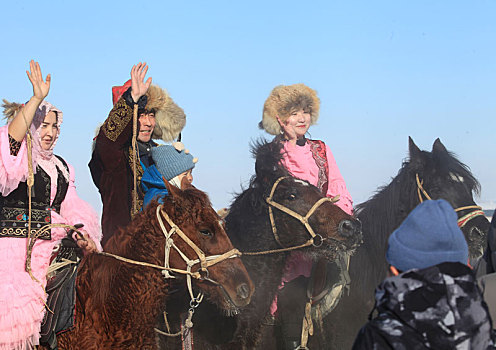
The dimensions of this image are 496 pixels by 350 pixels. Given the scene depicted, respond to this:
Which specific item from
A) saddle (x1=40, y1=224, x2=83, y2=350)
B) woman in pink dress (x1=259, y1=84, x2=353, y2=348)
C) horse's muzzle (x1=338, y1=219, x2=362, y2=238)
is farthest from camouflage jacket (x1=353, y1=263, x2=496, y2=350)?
woman in pink dress (x1=259, y1=84, x2=353, y2=348)

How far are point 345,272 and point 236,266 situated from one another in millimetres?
2145

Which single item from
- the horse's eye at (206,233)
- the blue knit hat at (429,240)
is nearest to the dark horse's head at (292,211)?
the horse's eye at (206,233)

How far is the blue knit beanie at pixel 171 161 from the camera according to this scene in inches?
209

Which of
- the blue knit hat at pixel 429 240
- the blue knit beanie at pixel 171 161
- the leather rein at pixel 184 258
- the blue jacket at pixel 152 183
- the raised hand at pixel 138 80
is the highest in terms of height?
the raised hand at pixel 138 80

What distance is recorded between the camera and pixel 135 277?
4.18m

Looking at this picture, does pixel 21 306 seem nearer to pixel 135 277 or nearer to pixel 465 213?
pixel 135 277

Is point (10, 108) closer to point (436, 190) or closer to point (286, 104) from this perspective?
point (286, 104)

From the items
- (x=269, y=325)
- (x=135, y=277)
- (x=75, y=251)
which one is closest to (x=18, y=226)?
(x=75, y=251)

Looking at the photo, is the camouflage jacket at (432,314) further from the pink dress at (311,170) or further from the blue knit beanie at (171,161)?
the pink dress at (311,170)

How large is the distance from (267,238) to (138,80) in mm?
1955

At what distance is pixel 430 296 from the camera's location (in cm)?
214

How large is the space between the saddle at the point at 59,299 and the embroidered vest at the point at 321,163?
318cm

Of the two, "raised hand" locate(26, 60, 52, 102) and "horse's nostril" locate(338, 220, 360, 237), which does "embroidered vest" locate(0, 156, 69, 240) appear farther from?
"horse's nostril" locate(338, 220, 360, 237)

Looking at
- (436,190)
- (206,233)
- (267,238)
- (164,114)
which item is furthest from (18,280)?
(436,190)
